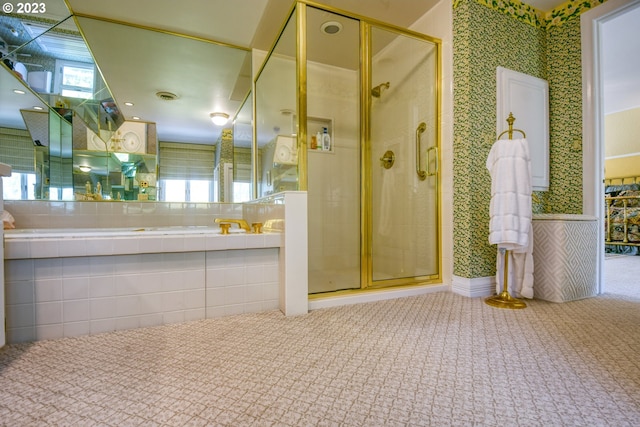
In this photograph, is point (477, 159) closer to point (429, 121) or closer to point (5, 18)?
point (429, 121)

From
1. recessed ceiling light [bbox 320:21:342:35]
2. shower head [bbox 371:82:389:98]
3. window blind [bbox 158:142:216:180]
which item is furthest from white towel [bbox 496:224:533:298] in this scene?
window blind [bbox 158:142:216:180]

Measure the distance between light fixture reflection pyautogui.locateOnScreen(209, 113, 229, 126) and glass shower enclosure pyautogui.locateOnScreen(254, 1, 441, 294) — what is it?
0.28 m

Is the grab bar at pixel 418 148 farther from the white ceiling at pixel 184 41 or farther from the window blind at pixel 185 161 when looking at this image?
the window blind at pixel 185 161

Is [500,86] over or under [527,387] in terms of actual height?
over

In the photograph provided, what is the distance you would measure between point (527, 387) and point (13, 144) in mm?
3112

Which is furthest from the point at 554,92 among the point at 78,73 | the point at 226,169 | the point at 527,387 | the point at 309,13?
the point at 78,73

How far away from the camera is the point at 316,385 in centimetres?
103

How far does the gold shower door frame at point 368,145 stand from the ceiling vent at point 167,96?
46.4 inches

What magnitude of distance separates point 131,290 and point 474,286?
224 centimetres

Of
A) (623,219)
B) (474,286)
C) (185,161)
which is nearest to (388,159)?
(474,286)

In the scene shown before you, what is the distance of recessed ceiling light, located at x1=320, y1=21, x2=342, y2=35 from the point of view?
2.15 meters

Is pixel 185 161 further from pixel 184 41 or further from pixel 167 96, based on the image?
pixel 184 41

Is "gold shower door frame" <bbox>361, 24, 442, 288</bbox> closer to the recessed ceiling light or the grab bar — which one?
the grab bar

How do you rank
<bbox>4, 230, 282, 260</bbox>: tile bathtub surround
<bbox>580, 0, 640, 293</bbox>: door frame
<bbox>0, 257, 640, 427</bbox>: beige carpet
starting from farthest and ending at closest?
<bbox>580, 0, 640, 293</bbox>: door frame
<bbox>4, 230, 282, 260</bbox>: tile bathtub surround
<bbox>0, 257, 640, 427</bbox>: beige carpet
